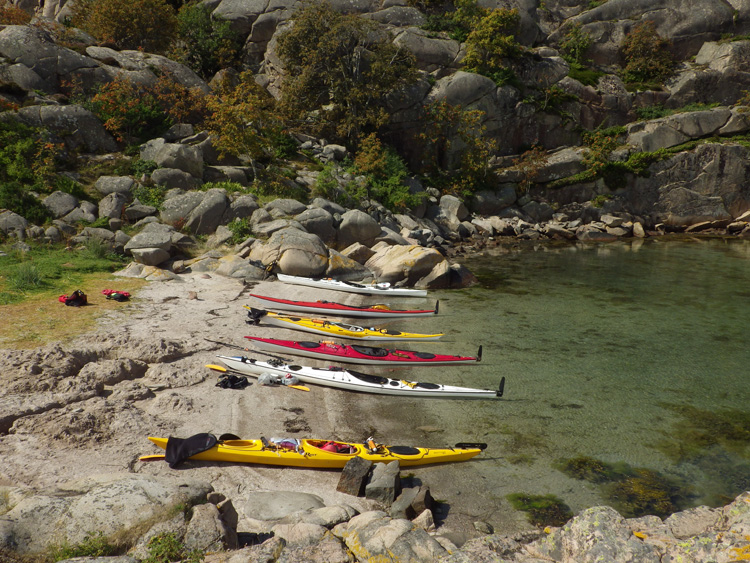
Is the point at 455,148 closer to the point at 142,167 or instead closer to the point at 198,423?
the point at 142,167

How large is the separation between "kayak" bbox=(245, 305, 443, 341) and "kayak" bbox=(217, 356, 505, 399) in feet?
12.6

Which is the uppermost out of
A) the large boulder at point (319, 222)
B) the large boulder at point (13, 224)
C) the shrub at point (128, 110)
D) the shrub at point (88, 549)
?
the shrub at point (128, 110)

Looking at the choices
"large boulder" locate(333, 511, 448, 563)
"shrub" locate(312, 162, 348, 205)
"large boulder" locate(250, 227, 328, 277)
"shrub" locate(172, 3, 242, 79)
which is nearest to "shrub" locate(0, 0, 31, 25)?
"shrub" locate(172, 3, 242, 79)

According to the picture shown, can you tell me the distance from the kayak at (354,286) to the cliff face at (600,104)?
2187 centimetres

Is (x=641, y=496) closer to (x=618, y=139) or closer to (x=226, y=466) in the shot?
(x=226, y=466)

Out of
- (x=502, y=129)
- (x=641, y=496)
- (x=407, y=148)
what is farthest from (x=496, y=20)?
(x=641, y=496)

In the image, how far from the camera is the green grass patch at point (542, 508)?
8.57 m

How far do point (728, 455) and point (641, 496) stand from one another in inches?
122

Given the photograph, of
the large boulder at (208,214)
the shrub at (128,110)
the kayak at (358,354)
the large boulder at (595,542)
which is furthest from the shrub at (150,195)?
the large boulder at (595,542)

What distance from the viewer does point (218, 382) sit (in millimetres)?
12492

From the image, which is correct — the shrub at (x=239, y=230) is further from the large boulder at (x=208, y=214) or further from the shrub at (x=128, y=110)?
the shrub at (x=128, y=110)

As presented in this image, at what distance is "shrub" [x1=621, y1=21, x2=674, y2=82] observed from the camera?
4881 cm

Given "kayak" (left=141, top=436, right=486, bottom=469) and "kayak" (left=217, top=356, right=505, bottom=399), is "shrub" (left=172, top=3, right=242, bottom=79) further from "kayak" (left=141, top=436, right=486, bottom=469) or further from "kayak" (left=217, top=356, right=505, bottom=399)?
"kayak" (left=141, top=436, right=486, bottom=469)

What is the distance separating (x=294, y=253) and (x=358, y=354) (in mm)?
10069
